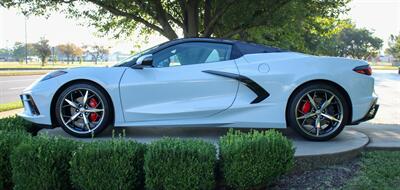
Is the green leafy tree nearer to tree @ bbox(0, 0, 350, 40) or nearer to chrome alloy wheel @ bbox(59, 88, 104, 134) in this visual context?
tree @ bbox(0, 0, 350, 40)

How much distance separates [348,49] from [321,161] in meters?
97.7

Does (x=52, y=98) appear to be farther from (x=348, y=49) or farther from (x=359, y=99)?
(x=348, y=49)

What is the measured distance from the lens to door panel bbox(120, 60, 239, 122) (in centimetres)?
516

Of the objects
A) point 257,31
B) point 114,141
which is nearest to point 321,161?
point 114,141

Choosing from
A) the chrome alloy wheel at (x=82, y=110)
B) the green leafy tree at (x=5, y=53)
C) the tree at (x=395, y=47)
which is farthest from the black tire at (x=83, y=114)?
the green leafy tree at (x=5, y=53)

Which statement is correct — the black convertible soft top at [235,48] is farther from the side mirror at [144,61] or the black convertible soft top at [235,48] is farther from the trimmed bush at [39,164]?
the trimmed bush at [39,164]

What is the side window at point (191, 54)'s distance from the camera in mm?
5324

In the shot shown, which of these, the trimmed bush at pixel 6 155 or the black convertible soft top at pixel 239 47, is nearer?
the trimmed bush at pixel 6 155

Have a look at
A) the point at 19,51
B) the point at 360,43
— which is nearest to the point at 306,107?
the point at 360,43

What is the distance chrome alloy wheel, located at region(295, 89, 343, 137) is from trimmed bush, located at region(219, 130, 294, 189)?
1.28m

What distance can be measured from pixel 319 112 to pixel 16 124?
3529mm

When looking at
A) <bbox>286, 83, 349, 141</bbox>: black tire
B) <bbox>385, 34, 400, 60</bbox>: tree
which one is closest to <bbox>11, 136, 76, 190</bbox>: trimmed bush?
<bbox>286, 83, 349, 141</bbox>: black tire

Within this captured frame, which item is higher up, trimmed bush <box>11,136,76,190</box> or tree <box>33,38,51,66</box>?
tree <box>33,38,51,66</box>

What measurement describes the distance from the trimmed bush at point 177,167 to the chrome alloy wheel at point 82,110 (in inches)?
66.9
